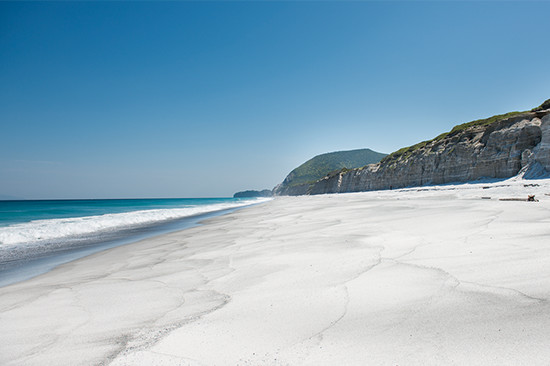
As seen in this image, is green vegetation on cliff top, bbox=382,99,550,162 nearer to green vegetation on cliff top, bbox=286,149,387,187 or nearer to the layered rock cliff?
the layered rock cliff

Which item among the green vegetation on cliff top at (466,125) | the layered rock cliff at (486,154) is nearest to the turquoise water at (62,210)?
the layered rock cliff at (486,154)

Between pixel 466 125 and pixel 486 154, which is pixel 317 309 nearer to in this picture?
pixel 486 154

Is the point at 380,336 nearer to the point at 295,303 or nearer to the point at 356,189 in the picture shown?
the point at 295,303

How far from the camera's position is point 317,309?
2.81 m

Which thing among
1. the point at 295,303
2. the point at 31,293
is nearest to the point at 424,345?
the point at 295,303

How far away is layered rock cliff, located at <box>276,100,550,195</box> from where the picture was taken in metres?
19.9

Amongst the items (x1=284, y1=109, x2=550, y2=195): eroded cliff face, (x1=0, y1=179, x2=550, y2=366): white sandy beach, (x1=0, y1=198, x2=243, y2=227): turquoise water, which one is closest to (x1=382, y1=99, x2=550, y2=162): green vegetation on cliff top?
(x1=284, y1=109, x2=550, y2=195): eroded cliff face

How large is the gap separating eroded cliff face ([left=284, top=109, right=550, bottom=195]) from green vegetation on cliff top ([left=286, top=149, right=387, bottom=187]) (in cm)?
12070

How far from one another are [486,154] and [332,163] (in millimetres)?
150802

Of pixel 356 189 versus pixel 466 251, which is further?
pixel 356 189

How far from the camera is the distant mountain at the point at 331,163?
162750 mm

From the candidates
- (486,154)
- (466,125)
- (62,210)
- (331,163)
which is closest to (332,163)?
(331,163)

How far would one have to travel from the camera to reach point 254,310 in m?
2.96

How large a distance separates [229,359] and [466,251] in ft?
13.2
